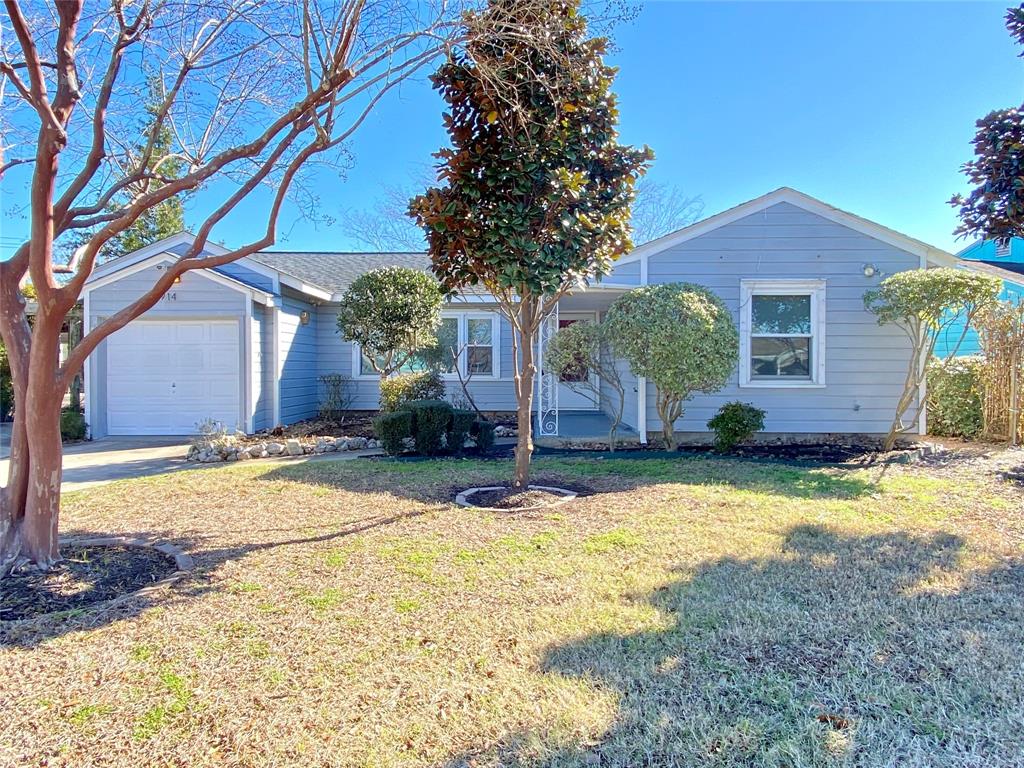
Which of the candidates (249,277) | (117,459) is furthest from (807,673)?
(249,277)

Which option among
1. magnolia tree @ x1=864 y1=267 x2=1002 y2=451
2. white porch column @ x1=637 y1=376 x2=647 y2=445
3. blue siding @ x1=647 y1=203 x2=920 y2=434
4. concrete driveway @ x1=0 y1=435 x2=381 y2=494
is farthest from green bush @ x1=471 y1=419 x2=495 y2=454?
magnolia tree @ x1=864 y1=267 x2=1002 y2=451

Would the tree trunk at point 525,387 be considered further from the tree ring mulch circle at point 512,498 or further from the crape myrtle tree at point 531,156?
the crape myrtle tree at point 531,156

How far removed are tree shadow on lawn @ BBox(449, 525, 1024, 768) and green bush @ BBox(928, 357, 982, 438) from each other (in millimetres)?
7527

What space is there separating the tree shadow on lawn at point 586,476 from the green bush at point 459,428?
2.07 feet

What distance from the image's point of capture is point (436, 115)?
6.04 m

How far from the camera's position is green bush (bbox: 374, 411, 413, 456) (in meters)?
8.70

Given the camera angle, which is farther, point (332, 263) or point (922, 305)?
point (332, 263)

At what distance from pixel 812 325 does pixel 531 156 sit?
6394 mm

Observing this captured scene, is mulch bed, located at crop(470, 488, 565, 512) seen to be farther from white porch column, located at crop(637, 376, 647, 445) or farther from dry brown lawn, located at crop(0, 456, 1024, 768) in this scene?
white porch column, located at crop(637, 376, 647, 445)

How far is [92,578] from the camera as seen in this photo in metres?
3.97

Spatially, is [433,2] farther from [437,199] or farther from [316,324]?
[316,324]

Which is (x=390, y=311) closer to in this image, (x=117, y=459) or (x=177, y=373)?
(x=177, y=373)

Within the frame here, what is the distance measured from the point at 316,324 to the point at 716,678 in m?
12.8

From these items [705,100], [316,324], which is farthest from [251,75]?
[705,100]
